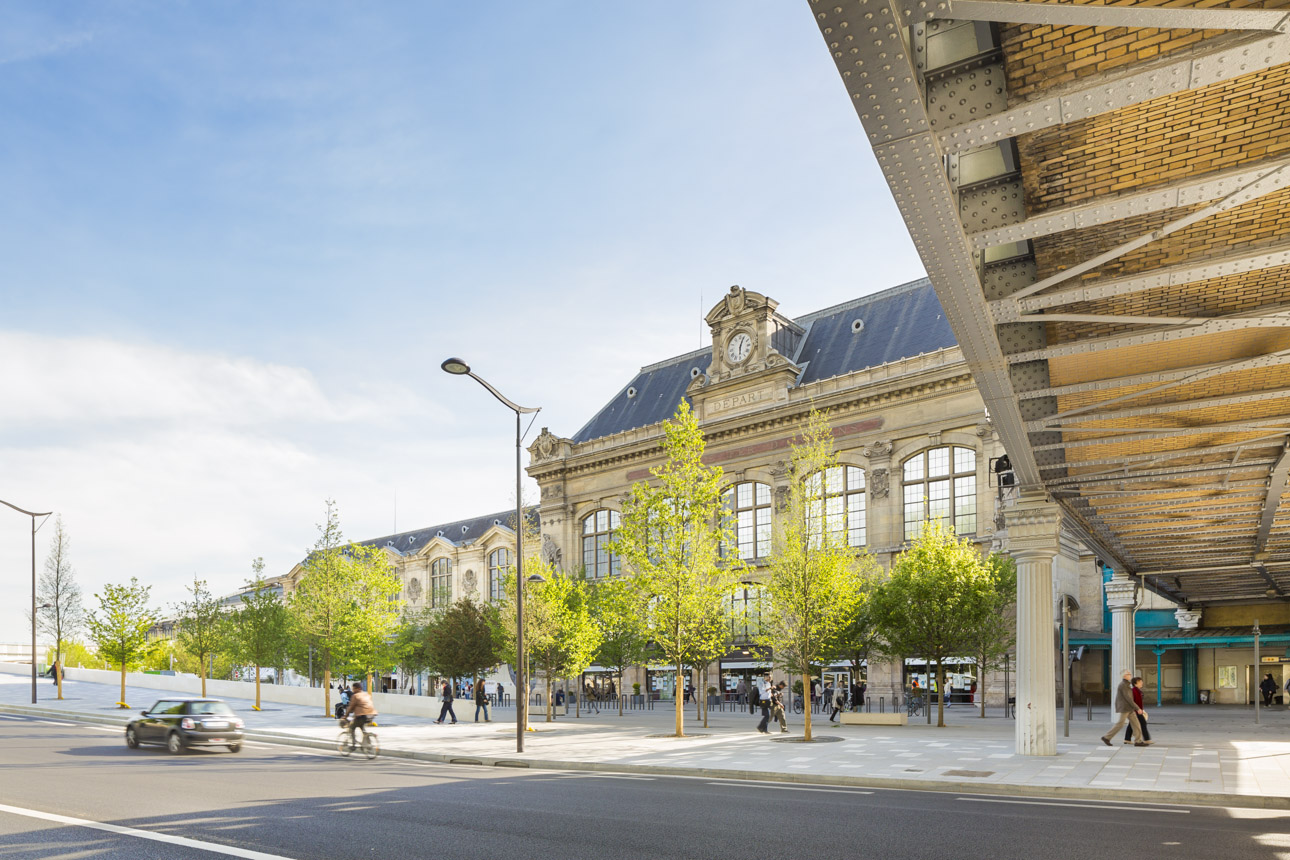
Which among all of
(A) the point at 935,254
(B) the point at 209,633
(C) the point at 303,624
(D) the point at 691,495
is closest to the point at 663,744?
(D) the point at 691,495

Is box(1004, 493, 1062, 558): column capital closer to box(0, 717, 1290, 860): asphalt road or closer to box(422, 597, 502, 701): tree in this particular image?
box(0, 717, 1290, 860): asphalt road

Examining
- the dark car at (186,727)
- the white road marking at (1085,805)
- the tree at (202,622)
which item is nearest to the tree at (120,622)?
the tree at (202,622)

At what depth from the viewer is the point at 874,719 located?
102 feet

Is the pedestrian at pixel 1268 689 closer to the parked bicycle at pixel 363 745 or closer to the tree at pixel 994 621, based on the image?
the tree at pixel 994 621

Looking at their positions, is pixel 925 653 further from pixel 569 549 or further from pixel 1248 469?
pixel 569 549

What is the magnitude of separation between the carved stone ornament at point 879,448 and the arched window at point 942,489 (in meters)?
1.14

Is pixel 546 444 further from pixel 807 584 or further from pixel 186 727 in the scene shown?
pixel 186 727

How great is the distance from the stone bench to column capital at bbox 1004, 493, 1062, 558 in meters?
12.4

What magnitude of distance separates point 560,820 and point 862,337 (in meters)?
41.9

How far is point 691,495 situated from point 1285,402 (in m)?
17.0

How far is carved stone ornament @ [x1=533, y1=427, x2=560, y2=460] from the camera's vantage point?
2488 inches

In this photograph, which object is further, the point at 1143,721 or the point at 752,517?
the point at 752,517

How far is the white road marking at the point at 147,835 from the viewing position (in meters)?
9.09

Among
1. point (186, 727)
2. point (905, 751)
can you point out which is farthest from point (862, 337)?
point (186, 727)
